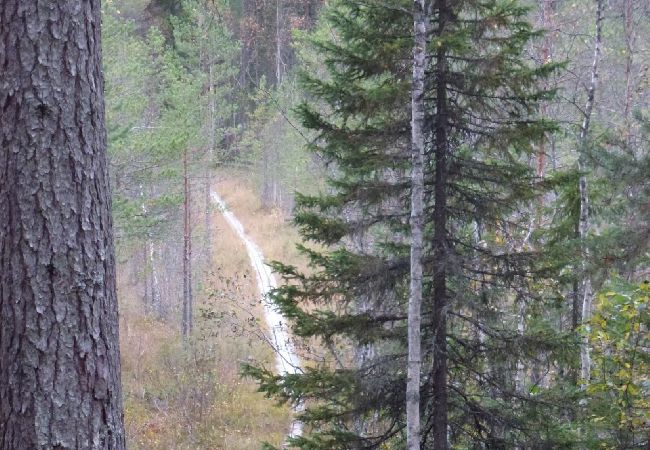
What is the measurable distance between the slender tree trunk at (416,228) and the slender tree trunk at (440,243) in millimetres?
514

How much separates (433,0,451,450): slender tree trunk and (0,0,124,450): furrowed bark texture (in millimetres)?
3897

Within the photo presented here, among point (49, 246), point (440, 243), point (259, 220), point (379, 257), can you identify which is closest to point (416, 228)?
point (440, 243)

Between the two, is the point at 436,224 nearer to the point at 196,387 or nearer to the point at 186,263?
the point at 196,387

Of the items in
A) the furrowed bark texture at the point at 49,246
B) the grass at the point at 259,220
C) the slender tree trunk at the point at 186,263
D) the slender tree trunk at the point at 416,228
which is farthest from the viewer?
the grass at the point at 259,220

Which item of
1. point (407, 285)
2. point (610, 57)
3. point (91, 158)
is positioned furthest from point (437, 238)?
point (610, 57)

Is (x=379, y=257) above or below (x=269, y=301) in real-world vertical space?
above

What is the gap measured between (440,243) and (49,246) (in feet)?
14.1

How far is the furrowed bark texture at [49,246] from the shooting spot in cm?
278

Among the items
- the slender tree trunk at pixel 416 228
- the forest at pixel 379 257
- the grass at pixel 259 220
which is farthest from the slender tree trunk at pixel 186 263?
the slender tree trunk at pixel 416 228

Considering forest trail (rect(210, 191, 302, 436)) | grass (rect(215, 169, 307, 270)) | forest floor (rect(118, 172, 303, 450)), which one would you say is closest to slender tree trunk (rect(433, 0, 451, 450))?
forest floor (rect(118, 172, 303, 450))

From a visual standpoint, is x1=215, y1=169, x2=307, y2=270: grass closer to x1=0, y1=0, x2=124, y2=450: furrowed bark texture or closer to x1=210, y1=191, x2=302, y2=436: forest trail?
x1=210, y1=191, x2=302, y2=436: forest trail

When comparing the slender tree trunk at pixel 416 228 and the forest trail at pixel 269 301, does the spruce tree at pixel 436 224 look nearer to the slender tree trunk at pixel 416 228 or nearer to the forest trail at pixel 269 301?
the slender tree trunk at pixel 416 228

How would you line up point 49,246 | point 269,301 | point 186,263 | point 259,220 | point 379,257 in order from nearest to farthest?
point 49,246 → point 379,257 → point 269,301 → point 186,263 → point 259,220

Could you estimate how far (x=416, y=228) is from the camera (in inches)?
225
